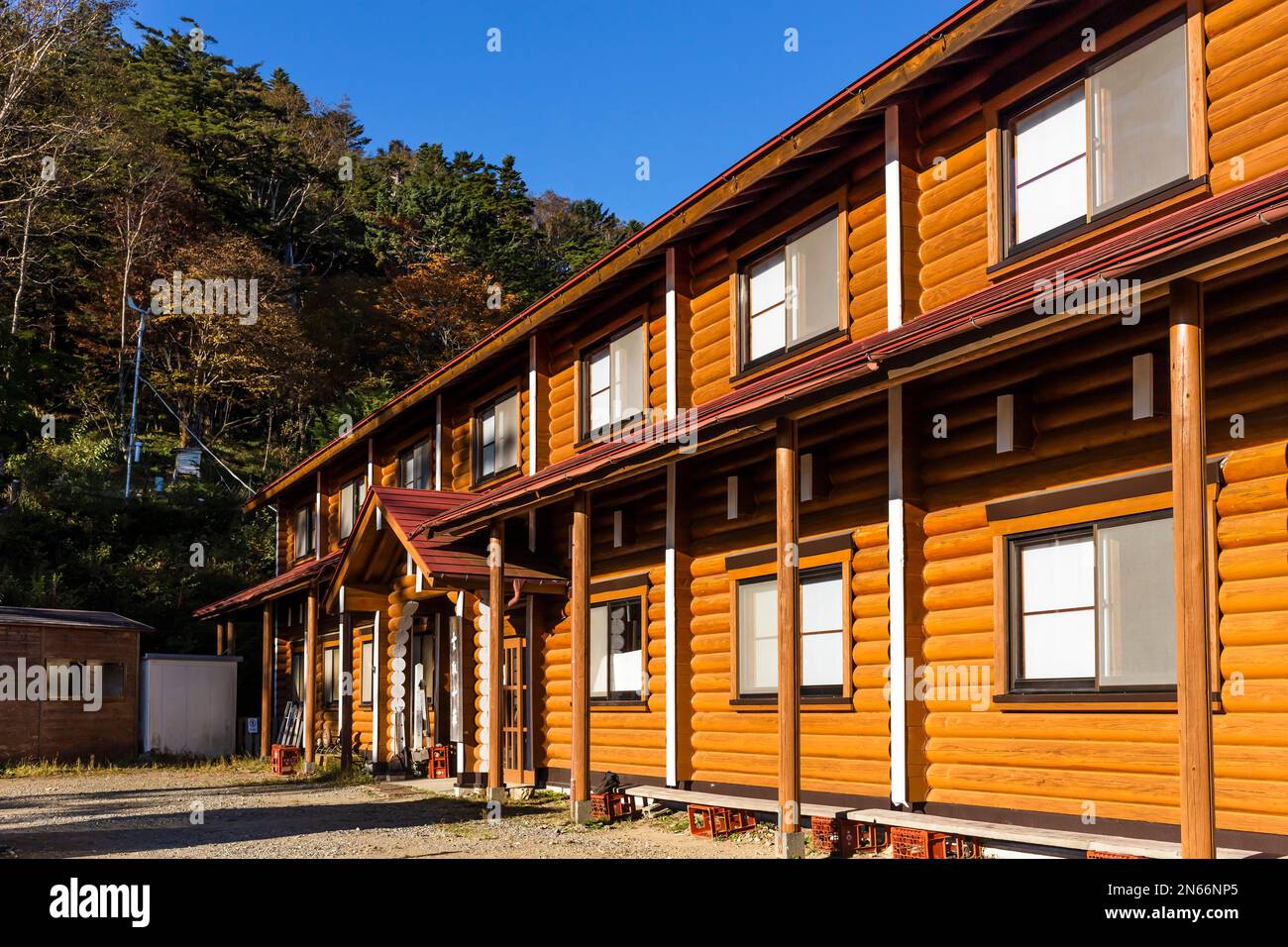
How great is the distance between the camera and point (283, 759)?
74.9ft

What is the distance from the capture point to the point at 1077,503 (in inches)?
381

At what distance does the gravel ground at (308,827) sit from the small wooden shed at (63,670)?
4875 millimetres

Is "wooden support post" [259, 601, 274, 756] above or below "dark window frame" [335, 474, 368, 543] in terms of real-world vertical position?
below

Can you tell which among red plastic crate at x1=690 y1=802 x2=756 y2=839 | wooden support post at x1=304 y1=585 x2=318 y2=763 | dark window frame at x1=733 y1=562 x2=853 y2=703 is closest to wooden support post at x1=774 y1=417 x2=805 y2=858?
dark window frame at x1=733 y1=562 x2=853 y2=703

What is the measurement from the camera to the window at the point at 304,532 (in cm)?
3022

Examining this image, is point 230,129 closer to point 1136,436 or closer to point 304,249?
point 304,249

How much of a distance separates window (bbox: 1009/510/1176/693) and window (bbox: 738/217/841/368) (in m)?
3.60

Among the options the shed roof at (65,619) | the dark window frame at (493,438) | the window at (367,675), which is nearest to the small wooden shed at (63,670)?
the shed roof at (65,619)

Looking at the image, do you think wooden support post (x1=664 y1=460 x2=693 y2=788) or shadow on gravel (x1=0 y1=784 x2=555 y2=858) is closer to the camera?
shadow on gravel (x1=0 y1=784 x2=555 y2=858)

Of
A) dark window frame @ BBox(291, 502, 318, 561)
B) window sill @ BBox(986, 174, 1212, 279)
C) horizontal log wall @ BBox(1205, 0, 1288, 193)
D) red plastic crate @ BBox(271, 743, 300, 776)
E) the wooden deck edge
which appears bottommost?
red plastic crate @ BBox(271, 743, 300, 776)

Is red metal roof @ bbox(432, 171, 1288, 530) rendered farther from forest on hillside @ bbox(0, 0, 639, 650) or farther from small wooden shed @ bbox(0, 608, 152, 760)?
forest on hillside @ bbox(0, 0, 639, 650)

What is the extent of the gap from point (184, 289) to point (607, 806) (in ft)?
112

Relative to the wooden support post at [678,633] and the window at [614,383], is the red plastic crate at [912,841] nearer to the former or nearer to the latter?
the wooden support post at [678,633]

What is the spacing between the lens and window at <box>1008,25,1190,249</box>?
366 inches
